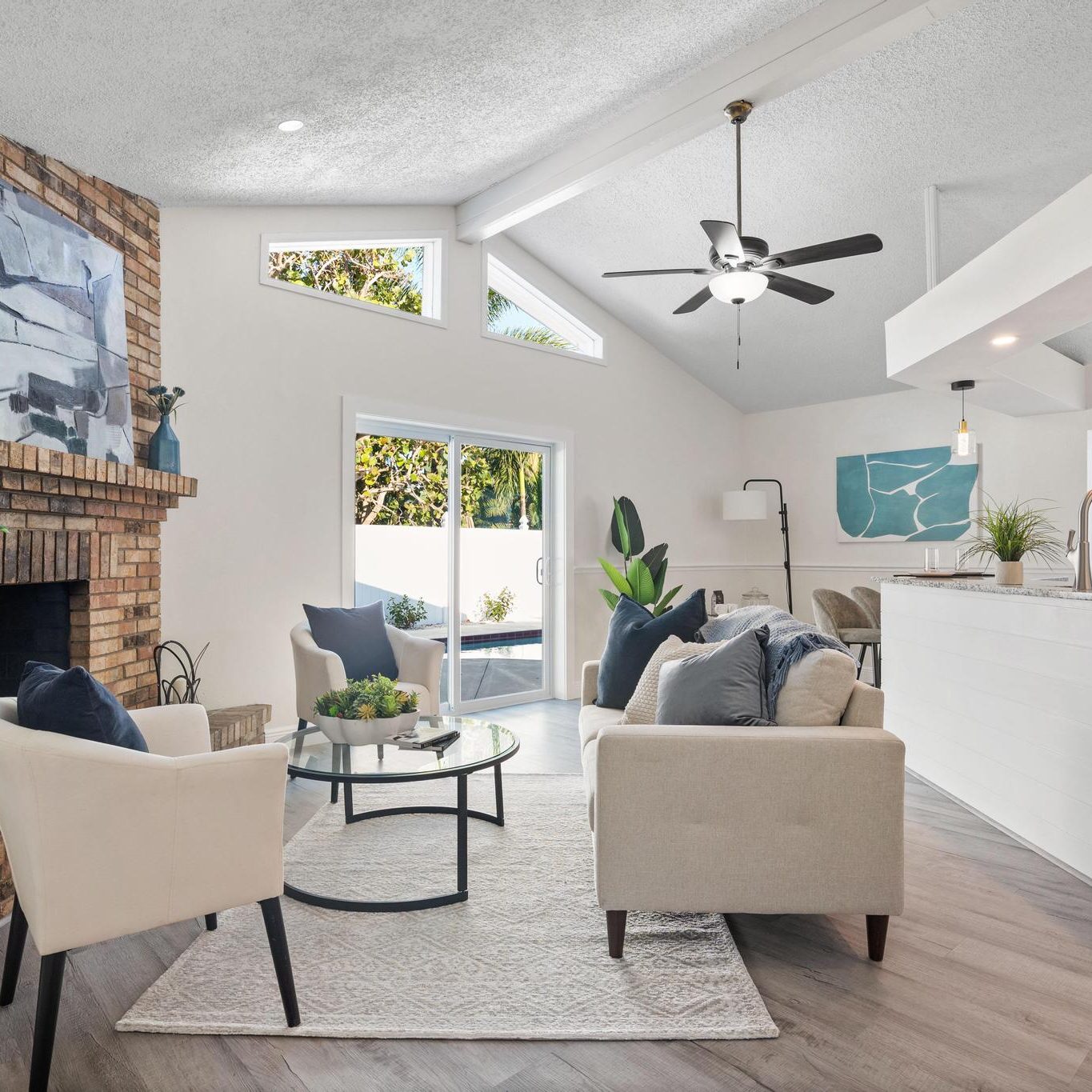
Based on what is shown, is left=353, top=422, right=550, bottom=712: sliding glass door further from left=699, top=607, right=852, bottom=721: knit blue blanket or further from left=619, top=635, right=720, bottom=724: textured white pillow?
left=699, top=607, right=852, bottom=721: knit blue blanket

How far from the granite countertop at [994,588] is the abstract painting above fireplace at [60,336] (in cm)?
355

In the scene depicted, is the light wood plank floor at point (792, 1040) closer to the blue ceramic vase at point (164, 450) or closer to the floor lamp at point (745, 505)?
the blue ceramic vase at point (164, 450)

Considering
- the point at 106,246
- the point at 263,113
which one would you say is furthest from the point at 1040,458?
the point at 106,246

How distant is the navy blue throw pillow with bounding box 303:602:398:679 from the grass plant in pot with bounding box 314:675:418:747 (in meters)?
1.22

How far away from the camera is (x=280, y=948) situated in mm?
1848

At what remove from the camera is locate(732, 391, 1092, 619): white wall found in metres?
5.61

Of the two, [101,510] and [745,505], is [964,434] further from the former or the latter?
[101,510]

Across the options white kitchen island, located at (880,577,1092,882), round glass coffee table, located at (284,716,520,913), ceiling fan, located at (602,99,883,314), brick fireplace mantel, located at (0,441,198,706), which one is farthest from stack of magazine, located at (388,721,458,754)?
white kitchen island, located at (880,577,1092,882)

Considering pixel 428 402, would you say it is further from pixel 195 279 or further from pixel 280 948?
pixel 280 948

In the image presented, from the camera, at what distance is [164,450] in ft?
11.6

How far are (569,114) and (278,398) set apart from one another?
2078 mm

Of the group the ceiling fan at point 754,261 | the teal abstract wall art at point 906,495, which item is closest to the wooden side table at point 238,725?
the ceiling fan at point 754,261

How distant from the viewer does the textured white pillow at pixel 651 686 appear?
2699 millimetres

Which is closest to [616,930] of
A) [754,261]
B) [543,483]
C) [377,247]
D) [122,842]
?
[122,842]
